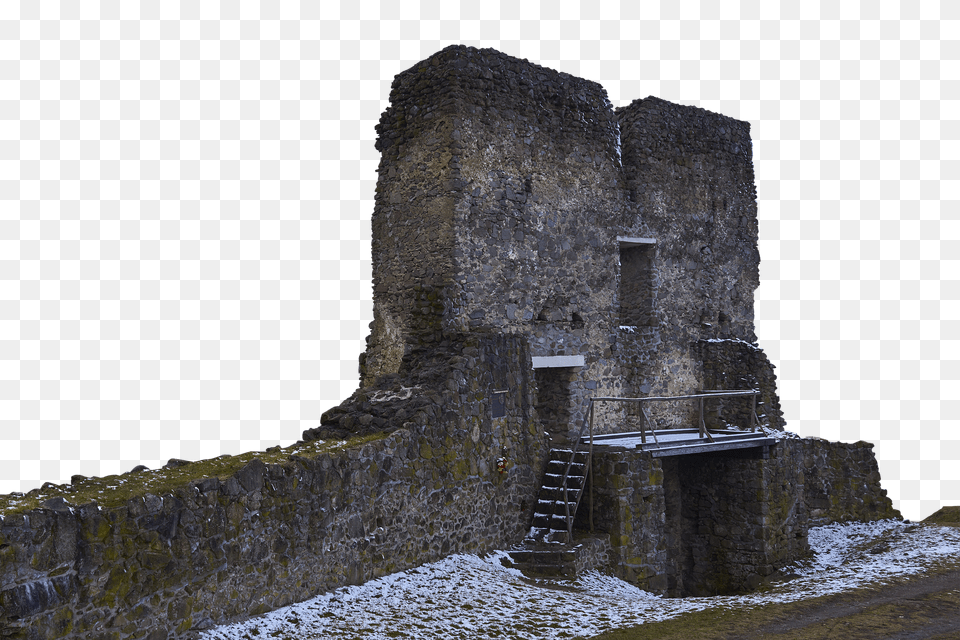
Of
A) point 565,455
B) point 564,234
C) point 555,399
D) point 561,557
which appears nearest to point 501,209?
point 564,234

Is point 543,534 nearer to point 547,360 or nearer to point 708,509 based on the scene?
point 547,360

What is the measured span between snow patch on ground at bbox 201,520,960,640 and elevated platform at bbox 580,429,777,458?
2.06 meters

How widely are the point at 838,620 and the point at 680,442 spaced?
4248 mm

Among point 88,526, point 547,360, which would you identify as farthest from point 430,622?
point 547,360

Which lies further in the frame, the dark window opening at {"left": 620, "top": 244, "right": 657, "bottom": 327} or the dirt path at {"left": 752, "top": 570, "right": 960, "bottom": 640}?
the dark window opening at {"left": 620, "top": 244, "right": 657, "bottom": 327}

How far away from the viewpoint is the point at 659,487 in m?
11.3

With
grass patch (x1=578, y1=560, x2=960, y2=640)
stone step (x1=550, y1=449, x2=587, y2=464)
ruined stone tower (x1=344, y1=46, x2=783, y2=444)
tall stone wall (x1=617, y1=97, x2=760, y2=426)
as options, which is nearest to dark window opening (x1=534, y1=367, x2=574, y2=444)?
ruined stone tower (x1=344, y1=46, x2=783, y2=444)

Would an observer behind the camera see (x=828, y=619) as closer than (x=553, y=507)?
Yes

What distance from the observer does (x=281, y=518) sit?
26.0 feet

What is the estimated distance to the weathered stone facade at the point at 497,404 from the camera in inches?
272

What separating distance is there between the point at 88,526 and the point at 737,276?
528 inches

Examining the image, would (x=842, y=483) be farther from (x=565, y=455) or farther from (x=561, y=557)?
(x=561, y=557)

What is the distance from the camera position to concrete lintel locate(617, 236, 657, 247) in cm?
1422

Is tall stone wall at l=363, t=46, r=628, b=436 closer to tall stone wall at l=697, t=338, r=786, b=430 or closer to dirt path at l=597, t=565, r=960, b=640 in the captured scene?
tall stone wall at l=697, t=338, r=786, b=430
